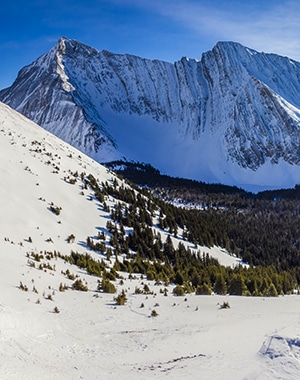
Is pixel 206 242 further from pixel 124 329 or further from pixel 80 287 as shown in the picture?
pixel 124 329

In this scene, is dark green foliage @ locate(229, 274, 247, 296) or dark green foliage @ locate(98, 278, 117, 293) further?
dark green foliage @ locate(229, 274, 247, 296)

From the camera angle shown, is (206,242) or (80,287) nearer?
(80,287)

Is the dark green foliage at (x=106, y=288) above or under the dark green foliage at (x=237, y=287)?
under

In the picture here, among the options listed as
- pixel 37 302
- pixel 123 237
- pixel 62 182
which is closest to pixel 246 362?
pixel 37 302

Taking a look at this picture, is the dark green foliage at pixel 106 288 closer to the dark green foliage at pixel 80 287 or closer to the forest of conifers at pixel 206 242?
Answer: the dark green foliage at pixel 80 287

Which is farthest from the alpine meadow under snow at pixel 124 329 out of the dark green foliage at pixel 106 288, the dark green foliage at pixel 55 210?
the dark green foliage at pixel 55 210

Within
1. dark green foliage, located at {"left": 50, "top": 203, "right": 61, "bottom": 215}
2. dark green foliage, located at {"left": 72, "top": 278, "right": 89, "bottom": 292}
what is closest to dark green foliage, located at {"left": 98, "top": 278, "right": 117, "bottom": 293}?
dark green foliage, located at {"left": 72, "top": 278, "right": 89, "bottom": 292}

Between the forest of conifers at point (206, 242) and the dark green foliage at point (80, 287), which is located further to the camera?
the forest of conifers at point (206, 242)

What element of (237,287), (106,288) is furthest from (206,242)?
(106,288)

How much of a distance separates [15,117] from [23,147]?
14.9 metres

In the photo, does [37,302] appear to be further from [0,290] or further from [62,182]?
[62,182]

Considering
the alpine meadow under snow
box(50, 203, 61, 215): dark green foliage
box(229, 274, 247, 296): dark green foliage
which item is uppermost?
box(50, 203, 61, 215): dark green foliage

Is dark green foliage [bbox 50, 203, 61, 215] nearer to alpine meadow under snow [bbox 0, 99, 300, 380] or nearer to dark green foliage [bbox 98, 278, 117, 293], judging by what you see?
alpine meadow under snow [bbox 0, 99, 300, 380]

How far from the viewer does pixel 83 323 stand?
13664mm
